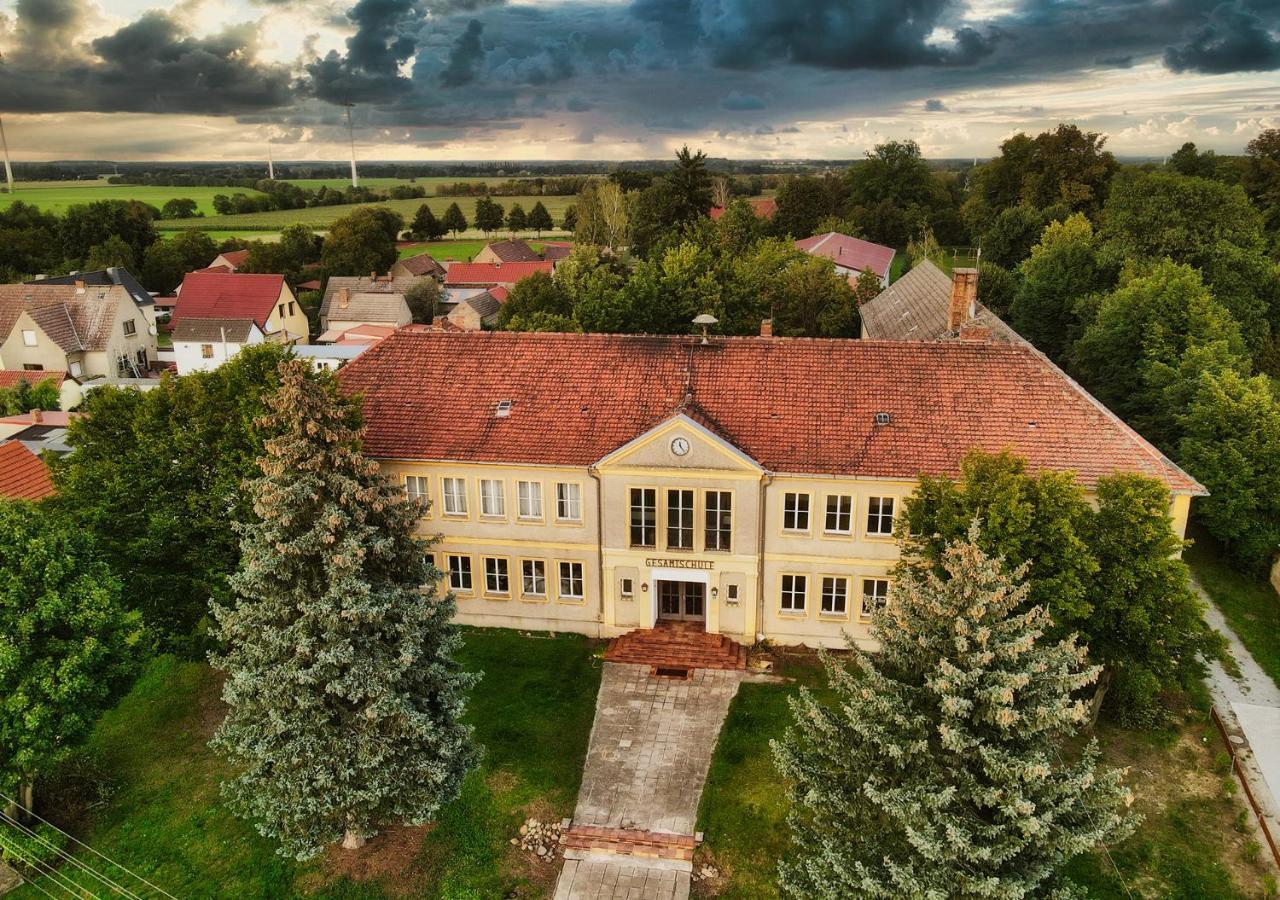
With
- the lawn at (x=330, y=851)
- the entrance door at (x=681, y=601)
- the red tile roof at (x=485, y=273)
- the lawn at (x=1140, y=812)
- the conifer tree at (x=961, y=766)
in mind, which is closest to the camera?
the conifer tree at (x=961, y=766)

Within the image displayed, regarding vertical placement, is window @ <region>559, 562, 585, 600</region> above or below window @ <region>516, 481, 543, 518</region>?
below

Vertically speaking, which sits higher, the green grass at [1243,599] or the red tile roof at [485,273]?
the red tile roof at [485,273]

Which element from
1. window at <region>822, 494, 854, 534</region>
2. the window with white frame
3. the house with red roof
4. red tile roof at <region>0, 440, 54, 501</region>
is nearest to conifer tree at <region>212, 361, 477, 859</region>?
the window with white frame

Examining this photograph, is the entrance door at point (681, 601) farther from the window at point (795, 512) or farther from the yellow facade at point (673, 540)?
the window at point (795, 512)

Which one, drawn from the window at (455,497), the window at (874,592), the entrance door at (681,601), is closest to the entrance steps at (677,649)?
the entrance door at (681,601)

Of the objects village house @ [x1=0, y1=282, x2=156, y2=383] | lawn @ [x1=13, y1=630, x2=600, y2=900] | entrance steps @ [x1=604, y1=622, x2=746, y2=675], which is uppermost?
village house @ [x1=0, y1=282, x2=156, y2=383]

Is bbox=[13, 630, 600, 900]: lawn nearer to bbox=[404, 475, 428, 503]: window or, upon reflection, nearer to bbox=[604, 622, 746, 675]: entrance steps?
bbox=[604, 622, 746, 675]: entrance steps

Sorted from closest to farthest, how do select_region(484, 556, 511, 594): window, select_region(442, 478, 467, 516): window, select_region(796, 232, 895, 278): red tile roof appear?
select_region(442, 478, 467, 516): window → select_region(484, 556, 511, 594): window → select_region(796, 232, 895, 278): red tile roof
